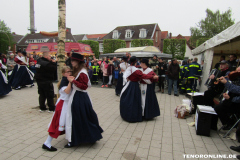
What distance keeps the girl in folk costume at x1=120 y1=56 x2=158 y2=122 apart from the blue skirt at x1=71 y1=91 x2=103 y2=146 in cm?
171

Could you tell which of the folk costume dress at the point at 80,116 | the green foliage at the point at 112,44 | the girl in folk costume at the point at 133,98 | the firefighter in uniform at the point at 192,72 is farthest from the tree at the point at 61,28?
the green foliage at the point at 112,44

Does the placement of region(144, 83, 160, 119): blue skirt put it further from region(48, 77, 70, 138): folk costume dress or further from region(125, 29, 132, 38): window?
region(125, 29, 132, 38): window

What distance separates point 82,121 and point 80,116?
0.35 ft

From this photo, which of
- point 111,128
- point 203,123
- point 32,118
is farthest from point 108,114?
point 203,123

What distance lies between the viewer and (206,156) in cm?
314

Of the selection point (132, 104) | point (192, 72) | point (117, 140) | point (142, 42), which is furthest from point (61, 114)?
point (142, 42)

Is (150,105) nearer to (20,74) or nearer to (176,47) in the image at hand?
(20,74)

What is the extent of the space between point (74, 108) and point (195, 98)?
4216mm

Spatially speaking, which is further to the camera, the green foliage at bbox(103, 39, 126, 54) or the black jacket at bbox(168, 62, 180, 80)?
the green foliage at bbox(103, 39, 126, 54)

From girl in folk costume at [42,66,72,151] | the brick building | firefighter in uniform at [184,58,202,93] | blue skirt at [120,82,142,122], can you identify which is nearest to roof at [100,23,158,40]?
the brick building

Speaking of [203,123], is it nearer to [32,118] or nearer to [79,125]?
[79,125]

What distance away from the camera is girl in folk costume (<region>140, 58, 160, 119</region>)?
16.0ft

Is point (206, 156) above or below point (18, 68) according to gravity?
below

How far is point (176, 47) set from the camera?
108ft
